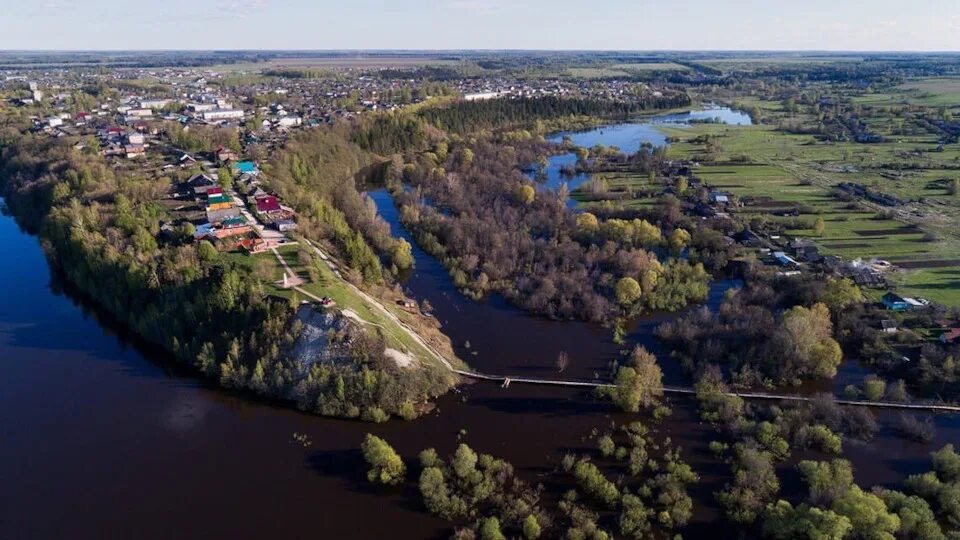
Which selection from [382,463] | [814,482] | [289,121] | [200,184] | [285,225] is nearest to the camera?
[814,482]

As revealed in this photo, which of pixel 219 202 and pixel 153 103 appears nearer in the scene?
pixel 219 202

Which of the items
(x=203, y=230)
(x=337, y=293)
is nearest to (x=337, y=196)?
(x=203, y=230)

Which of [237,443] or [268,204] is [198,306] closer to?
[237,443]

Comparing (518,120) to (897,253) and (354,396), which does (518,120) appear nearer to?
(897,253)

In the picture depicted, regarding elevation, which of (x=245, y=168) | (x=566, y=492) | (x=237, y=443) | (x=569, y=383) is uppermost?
(x=245, y=168)

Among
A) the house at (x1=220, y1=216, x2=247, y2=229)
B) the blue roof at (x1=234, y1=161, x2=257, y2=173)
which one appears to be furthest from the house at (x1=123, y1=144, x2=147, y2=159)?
the house at (x1=220, y1=216, x2=247, y2=229)

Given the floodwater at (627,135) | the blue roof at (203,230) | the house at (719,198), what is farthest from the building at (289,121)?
the house at (719,198)

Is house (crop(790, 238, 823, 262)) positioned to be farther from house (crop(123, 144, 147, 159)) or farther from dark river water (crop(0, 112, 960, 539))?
house (crop(123, 144, 147, 159))
